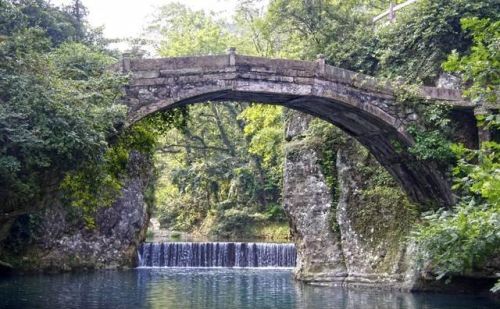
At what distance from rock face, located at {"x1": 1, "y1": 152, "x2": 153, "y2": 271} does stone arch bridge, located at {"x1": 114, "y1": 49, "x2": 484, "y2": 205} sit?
811 centimetres

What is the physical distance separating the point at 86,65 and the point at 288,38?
11.9m

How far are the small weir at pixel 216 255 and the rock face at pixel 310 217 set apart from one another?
13.0 ft

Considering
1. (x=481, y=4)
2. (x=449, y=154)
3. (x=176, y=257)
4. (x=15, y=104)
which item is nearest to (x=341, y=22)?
(x=481, y=4)

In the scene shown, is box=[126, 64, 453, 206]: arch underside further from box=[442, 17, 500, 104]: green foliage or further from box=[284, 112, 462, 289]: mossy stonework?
box=[442, 17, 500, 104]: green foliage

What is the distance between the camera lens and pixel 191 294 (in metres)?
15.7

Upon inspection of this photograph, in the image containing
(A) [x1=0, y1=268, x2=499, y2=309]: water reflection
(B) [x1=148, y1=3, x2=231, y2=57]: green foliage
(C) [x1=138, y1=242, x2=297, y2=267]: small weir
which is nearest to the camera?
(A) [x1=0, y1=268, x2=499, y2=309]: water reflection

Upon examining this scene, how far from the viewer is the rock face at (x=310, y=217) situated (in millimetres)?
18922

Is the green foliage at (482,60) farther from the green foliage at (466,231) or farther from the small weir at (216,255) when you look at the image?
the small weir at (216,255)

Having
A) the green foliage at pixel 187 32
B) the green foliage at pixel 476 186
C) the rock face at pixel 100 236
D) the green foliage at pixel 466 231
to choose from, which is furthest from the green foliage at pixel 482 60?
the green foliage at pixel 187 32

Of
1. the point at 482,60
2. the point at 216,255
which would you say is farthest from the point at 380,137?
the point at 216,255

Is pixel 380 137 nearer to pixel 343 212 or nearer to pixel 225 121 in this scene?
pixel 343 212

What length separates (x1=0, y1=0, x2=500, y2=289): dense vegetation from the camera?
31.9 ft

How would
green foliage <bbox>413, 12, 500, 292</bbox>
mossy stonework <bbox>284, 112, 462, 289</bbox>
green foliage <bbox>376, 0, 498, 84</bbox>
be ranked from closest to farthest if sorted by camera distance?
1. green foliage <bbox>413, 12, 500, 292</bbox>
2. mossy stonework <bbox>284, 112, 462, 289</bbox>
3. green foliage <bbox>376, 0, 498, 84</bbox>

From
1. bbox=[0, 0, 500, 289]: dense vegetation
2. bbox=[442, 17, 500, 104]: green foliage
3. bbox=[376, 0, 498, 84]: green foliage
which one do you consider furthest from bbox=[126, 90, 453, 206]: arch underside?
bbox=[442, 17, 500, 104]: green foliage
